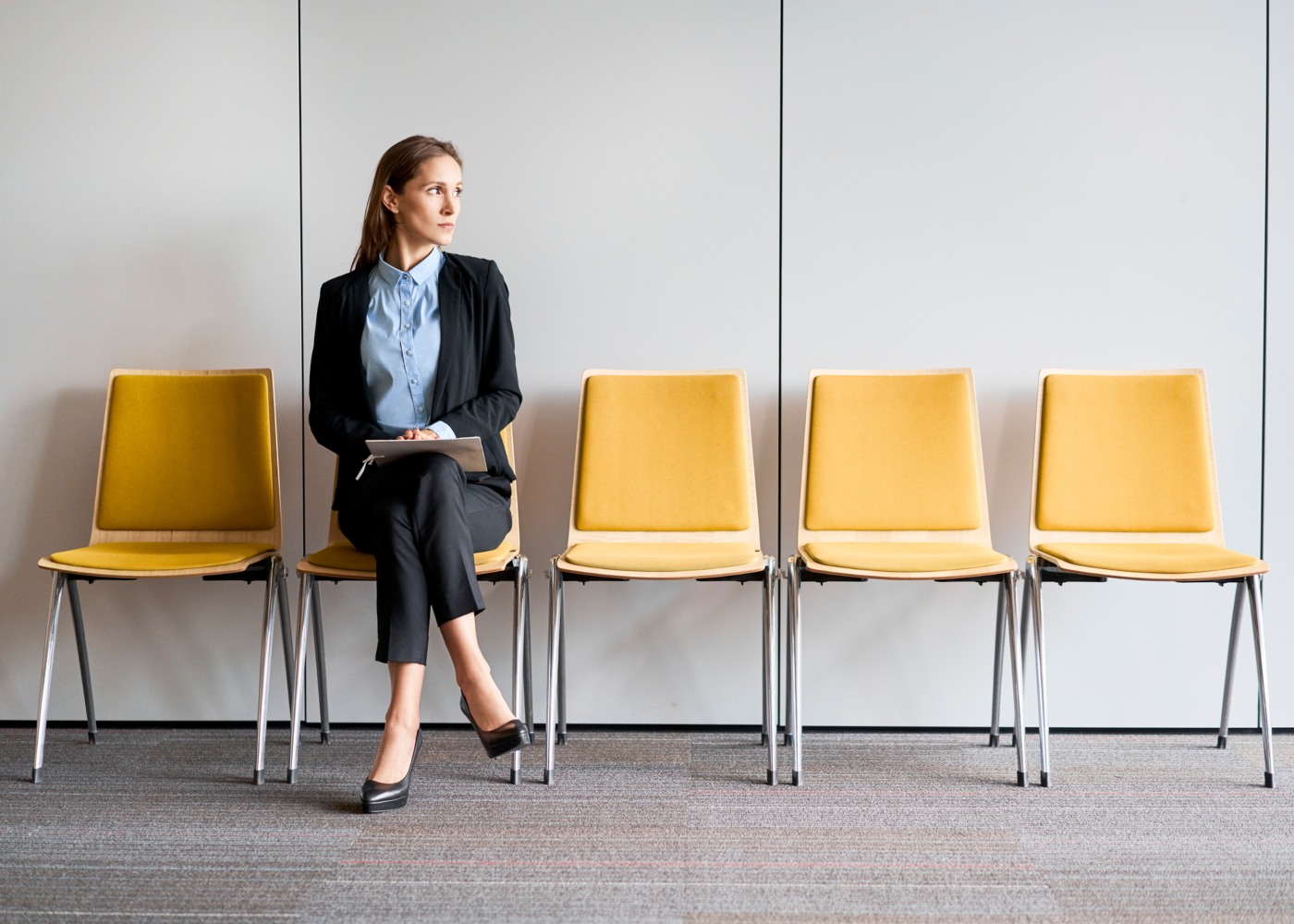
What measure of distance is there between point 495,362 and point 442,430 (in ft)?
0.84

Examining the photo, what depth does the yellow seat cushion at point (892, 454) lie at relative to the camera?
8.62 ft

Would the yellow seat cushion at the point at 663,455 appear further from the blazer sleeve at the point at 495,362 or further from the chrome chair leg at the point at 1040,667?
the chrome chair leg at the point at 1040,667

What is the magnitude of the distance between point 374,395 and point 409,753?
0.84 metres

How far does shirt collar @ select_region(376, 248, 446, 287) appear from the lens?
8.04 feet

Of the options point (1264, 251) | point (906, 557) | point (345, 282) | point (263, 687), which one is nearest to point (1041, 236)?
point (1264, 251)

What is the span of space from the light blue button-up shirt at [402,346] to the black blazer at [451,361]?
0.8 inches

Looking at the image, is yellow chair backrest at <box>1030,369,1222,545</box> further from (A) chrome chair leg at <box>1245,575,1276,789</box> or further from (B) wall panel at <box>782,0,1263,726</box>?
(A) chrome chair leg at <box>1245,575,1276,789</box>

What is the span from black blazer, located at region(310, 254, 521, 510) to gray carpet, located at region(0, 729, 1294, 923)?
2.44ft

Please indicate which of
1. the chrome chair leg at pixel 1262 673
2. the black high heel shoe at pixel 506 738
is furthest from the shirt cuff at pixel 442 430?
the chrome chair leg at pixel 1262 673

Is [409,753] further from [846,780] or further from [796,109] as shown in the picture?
[796,109]

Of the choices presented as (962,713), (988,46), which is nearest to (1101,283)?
(988,46)

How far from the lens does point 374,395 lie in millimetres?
2436

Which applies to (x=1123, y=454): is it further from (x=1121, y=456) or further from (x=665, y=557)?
(x=665, y=557)

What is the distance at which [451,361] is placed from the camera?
94.9 inches
